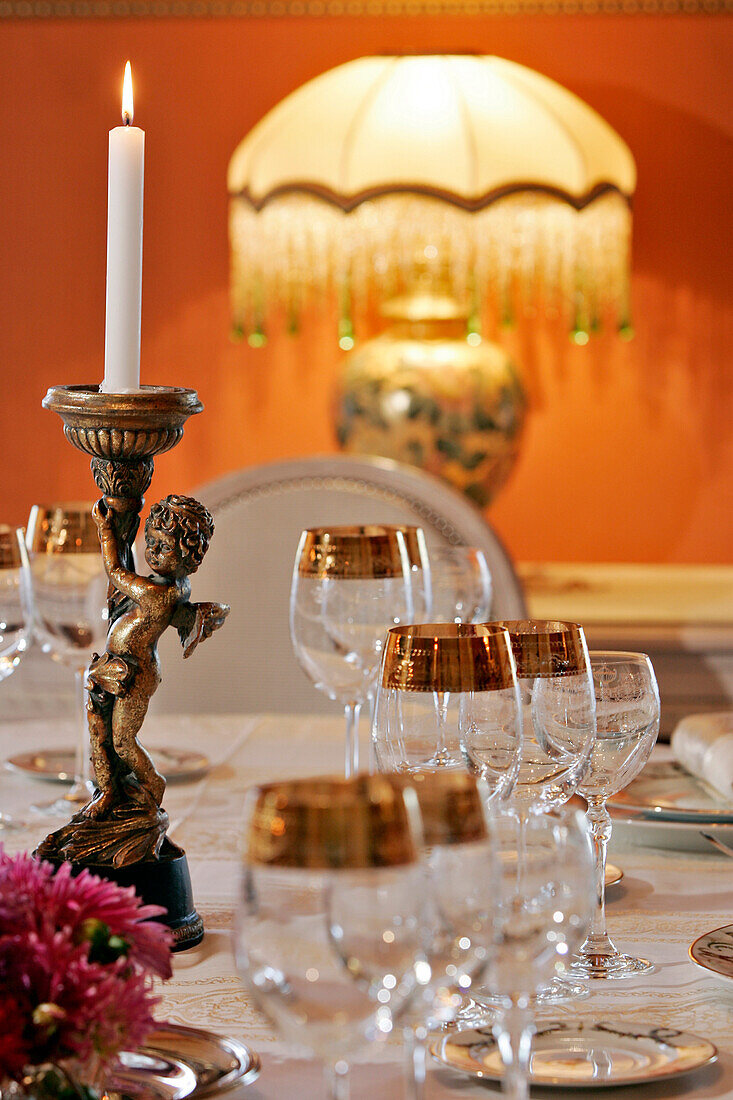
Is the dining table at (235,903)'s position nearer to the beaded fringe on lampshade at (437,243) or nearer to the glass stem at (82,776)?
the glass stem at (82,776)

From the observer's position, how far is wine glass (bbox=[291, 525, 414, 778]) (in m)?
0.93

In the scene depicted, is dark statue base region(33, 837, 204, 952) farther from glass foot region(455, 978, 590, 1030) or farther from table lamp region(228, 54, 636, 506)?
table lamp region(228, 54, 636, 506)

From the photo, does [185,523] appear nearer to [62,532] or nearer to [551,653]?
[551,653]

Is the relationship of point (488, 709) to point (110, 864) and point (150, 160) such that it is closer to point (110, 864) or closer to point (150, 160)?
point (110, 864)

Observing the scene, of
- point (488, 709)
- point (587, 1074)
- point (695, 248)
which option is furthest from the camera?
point (695, 248)

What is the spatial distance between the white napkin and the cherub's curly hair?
46 centimetres

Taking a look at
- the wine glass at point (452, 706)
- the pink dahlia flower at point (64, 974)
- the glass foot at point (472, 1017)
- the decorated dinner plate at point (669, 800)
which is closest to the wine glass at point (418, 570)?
the decorated dinner plate at point (669, 800)

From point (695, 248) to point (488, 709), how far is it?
240 cm

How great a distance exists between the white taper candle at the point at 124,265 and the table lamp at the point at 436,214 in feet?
4.58

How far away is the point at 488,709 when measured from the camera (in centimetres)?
65

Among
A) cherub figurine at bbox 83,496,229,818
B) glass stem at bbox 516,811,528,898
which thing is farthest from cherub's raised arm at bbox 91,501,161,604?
glass stem at bbox 516,811,528,898

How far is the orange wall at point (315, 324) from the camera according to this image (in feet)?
9.36

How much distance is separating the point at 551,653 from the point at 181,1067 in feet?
0.87

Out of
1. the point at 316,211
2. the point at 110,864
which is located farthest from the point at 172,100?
the point at 110,864
